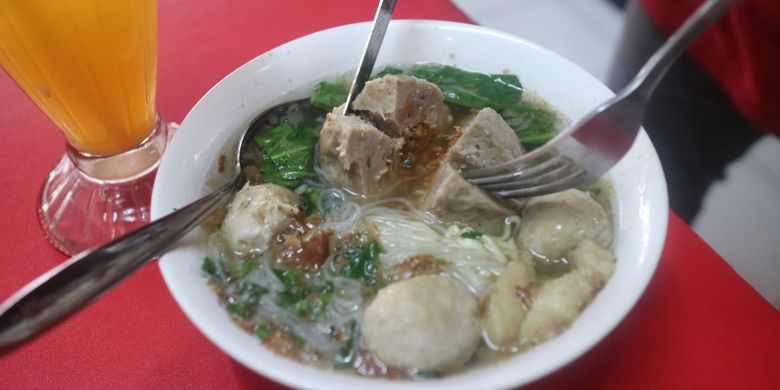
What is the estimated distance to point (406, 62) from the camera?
255 centimetres

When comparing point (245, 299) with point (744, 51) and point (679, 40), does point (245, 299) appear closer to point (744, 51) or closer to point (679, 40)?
point (679, 40)

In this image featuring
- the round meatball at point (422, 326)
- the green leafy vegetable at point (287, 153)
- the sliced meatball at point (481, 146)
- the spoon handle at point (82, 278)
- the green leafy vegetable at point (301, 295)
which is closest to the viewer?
the spoon handle at point (82, 278)

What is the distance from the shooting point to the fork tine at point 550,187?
1711 millimetres

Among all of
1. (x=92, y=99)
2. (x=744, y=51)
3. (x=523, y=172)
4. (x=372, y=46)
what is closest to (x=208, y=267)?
(x=92, y=99)

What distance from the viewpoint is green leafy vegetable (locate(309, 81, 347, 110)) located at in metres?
2.40

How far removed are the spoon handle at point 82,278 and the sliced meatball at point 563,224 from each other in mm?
1046

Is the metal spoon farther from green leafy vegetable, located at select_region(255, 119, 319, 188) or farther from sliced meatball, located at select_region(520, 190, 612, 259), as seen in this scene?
sliced meatball, located at select_region(520, 190, 612, 259)

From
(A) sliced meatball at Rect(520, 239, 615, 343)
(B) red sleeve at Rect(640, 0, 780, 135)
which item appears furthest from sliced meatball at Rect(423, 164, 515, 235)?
(B) red sleeve at Rect(640, 0, 780, 135)

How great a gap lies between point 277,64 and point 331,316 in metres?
1.11

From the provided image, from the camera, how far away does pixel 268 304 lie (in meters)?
1.77

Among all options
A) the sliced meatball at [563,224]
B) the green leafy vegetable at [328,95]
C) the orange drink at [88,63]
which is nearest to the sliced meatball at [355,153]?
the green leafy vegetable at [328,95]

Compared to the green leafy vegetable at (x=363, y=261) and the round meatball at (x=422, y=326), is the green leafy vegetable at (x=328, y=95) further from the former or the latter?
the round meatball at (x=422, y=326)

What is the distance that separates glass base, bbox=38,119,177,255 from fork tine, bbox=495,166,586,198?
140 cm

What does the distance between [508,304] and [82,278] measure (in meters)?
1.10
